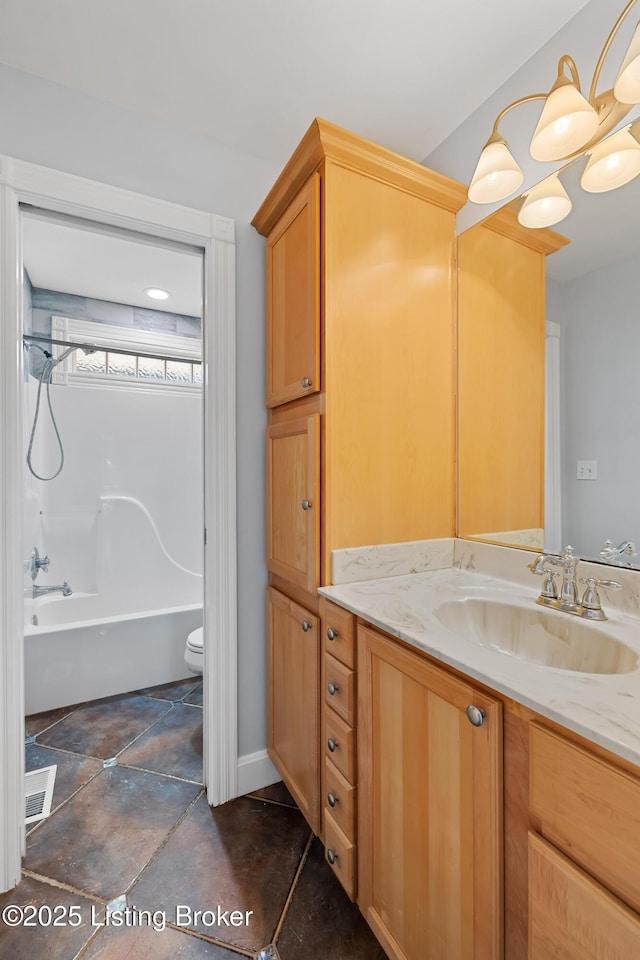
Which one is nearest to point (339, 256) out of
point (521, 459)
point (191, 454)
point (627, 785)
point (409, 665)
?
point (521, 459)

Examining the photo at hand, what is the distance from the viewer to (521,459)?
137 centimetres

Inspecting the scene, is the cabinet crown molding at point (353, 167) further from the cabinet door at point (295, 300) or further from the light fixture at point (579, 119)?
the light fixture at point (579, 119)

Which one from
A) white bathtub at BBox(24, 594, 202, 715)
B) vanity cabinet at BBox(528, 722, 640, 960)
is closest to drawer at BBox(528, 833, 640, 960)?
vanity cabinet at BBox(528, 722, 640, 960)

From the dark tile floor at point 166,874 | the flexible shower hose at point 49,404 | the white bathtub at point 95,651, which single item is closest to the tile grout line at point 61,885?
the dark tile floor at point 166,874

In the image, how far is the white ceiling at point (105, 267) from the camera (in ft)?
7.06

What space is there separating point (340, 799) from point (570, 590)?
2.72 ft

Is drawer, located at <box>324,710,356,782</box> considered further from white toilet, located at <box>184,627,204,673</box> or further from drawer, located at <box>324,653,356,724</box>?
white toilet, located at <box>184,627,204,673</box>

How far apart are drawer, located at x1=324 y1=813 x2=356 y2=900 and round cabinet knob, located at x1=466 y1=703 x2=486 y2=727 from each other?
67 cm

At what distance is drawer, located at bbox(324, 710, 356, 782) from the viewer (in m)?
1.11

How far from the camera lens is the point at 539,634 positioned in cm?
108

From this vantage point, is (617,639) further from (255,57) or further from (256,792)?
(255,57)

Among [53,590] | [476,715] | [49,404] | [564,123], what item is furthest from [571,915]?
[49,404]

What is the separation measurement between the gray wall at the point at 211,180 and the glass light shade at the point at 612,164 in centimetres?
103

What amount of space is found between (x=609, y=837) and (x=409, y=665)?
41 cm
